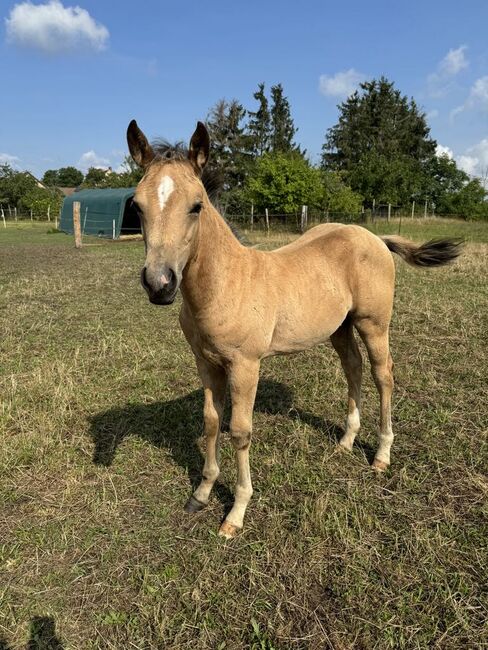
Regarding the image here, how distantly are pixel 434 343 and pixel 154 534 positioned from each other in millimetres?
4720

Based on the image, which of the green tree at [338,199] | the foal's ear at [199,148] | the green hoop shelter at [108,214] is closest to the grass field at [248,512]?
the foal's ear at [199,148]

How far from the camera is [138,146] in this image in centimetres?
256

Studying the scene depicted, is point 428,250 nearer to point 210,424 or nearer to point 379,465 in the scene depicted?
point 379,465

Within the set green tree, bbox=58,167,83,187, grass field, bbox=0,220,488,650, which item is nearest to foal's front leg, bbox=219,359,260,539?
grass field, bbox=0,220,488,650

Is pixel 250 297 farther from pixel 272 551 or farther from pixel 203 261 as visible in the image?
pixel 272 551

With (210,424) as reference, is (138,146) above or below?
above

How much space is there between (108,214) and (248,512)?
25.8 metres

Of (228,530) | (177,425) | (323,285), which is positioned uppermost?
(323,285)

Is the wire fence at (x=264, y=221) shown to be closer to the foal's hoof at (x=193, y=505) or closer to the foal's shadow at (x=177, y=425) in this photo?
the foal's shadow at (x=177, y=425)

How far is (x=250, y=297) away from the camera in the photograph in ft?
9.46

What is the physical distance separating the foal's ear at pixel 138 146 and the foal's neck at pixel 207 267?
1.50ft

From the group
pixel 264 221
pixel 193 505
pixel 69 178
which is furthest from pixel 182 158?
pixel 69 178

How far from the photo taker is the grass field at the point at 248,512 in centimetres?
222

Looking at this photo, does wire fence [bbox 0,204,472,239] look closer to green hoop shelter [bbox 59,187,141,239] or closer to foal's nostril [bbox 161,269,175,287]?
green hoop shelter [bbox 59,187,141,239]
